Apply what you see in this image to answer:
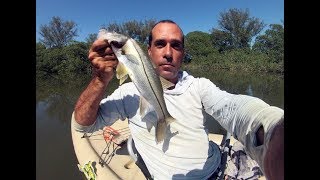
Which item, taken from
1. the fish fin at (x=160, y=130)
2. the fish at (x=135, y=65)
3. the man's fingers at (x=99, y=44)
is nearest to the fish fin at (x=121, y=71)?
the fish at (x=135, y=65)

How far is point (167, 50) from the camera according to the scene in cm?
204

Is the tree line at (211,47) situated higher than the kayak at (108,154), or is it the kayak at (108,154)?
the tree line at (211,47)

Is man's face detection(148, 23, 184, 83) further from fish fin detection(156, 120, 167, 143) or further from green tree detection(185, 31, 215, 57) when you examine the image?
green tree detection(185, 31, 215, 57)

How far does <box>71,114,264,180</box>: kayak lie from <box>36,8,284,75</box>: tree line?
47.2ft

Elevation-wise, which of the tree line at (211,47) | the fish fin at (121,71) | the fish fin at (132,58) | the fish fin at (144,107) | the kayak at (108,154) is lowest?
the kayak at (108,154)

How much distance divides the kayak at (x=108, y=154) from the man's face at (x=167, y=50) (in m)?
1.52

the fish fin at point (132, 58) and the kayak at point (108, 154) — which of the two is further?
the kayak at point (108, 154)

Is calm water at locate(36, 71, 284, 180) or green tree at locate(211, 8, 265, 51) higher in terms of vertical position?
green tree at locate(211, 8, 265, 51)

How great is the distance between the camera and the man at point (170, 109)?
1663mm

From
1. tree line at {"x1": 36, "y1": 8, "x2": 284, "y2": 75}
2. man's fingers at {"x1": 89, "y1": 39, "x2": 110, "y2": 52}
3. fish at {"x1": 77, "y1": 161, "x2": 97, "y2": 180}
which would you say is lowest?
fish at {"x1": 77, "y1": 161, "x2": 97, "y2": 180}

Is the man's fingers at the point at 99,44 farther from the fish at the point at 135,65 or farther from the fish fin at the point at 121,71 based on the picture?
the fish fin at the point at 121,71

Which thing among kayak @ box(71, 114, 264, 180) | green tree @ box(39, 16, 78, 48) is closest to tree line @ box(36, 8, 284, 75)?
green tree @ box(39, 16, 78, 48)

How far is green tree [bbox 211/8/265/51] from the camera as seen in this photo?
27.1 metres
